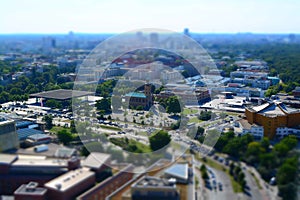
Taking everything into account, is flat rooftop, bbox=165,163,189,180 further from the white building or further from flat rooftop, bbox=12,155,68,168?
the white building

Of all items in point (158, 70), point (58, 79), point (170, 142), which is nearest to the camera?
point (170, 142)

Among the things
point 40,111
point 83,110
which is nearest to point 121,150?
point 83,110

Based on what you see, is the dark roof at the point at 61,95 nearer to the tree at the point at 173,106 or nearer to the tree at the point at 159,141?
the tree at the point at 173,106

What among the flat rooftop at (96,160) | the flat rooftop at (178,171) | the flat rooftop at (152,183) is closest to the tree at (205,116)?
the flat rooftop at (178,171)

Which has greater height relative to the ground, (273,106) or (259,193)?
(273,106)

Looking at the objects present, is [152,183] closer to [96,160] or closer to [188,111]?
[96,160]

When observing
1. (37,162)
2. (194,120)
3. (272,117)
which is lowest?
(194,120)

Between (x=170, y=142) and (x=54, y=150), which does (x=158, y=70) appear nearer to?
(x=170, y=142)

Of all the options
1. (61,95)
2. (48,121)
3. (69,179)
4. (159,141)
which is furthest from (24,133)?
(61,95)
